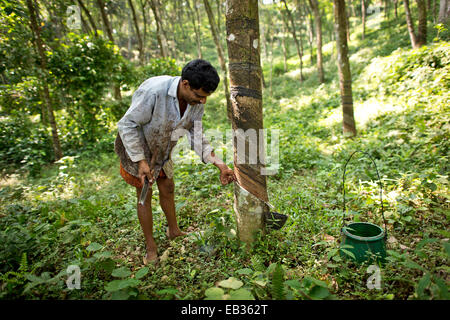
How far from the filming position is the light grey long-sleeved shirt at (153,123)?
7.36 feet

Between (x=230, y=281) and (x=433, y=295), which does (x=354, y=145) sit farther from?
(x=230, y=281)

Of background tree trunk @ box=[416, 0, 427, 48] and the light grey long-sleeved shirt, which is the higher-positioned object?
background tree trunk @ box=[416, 0, 427, 48]

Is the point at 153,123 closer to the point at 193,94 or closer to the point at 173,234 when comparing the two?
the point at 193,94

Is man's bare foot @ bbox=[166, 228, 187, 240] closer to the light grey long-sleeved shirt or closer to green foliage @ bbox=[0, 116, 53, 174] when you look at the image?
the light grey long-sleeved shirt

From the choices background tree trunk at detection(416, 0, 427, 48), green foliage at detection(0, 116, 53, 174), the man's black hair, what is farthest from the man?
background tree trunk at detection(416, 0, 427, 48)

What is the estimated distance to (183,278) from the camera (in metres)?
2.23

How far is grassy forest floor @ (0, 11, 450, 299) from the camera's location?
191 centimetres

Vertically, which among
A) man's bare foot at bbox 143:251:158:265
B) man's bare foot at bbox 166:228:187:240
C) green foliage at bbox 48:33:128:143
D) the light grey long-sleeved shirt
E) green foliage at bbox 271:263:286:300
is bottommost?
man's bare foot at bbox 143:251:158:265

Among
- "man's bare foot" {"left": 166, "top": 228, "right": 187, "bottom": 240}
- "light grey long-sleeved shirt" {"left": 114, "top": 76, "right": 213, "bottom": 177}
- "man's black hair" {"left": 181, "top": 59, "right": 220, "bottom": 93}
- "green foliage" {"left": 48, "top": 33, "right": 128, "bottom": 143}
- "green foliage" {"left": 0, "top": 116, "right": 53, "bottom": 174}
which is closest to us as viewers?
"man's black hair" {"left": 181, "top": 59, "right": 220, "bottom": 93}

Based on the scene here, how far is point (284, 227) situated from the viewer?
8.70 ft

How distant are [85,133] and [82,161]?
1495 millimetres

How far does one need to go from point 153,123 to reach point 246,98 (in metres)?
0.93

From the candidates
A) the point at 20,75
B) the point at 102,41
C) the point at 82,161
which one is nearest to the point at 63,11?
the point at 102,41

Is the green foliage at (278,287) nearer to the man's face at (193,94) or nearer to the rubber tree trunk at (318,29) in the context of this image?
the man's face at (193,94)
